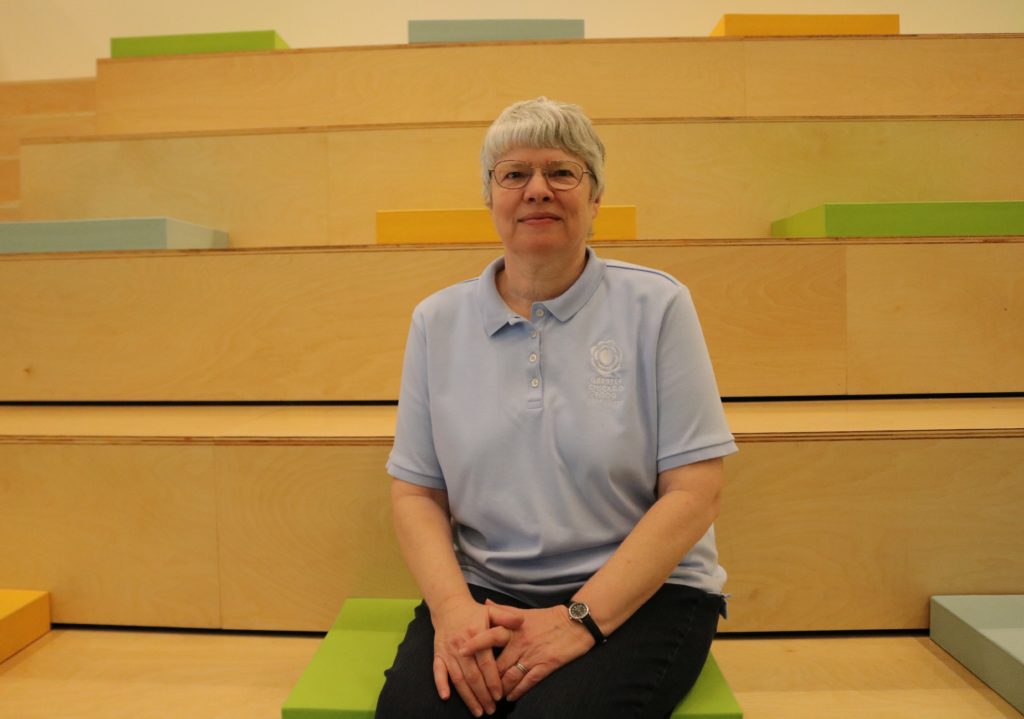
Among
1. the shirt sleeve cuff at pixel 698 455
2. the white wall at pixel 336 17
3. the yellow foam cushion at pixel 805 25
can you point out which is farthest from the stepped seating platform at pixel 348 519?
the white wall at pixel 336 17

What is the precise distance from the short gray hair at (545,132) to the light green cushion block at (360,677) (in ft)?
1.91

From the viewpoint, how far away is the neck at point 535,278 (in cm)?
93

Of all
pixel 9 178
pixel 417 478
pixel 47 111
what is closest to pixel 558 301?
pixel 417 478

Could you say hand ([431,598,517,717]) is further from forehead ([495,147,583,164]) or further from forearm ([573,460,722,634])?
forehead ([495,147,583,164])

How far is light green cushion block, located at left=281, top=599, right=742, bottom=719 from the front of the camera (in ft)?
2.81

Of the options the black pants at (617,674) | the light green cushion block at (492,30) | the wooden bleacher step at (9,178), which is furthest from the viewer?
the wooden bleacher step at (9,178)

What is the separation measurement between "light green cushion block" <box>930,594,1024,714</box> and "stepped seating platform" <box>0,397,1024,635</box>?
31mm

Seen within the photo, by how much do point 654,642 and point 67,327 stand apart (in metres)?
1.23

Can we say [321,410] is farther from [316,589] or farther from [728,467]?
[728,467]

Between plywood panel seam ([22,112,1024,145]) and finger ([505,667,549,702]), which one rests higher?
plywood panel seam ([22,112,1024,145])

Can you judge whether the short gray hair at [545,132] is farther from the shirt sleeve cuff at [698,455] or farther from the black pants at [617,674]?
the black pants at [617,674]

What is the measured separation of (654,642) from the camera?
83 cm

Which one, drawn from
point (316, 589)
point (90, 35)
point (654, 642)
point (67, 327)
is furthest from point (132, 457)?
point (90, 35)

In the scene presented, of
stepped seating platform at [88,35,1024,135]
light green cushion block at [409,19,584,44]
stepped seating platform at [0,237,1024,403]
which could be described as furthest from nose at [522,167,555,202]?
light green cushion block at [409,19,584,44]
